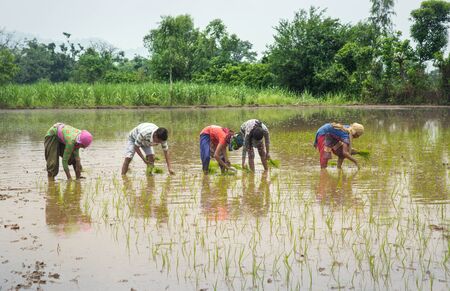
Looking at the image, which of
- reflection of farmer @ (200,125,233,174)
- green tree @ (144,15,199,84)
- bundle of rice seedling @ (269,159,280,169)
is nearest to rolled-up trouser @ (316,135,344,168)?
bundle of rice seedling @ (269,159,280,169)

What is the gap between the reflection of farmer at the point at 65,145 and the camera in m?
9.63

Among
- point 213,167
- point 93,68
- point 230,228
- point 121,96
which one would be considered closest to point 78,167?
point 213,167

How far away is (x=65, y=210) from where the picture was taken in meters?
7.69

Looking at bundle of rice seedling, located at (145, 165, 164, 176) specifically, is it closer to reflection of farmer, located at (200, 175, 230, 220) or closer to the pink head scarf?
reflection of farmer, located at (200, 175, 230, 220)

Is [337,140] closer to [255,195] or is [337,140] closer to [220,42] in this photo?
[255,195]

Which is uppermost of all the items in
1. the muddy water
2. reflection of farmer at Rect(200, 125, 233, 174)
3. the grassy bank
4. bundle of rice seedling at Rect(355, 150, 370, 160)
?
the grassy bank

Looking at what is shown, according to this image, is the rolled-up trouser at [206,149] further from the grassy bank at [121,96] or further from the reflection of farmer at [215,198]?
the grassy bank at [121,96]

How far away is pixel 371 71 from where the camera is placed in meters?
39.3

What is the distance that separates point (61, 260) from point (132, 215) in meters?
1.79

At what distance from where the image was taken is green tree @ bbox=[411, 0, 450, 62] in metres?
39.3

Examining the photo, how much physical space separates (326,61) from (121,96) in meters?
14.7

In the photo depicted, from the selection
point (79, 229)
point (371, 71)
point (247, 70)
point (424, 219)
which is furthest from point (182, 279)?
point (247, 70)

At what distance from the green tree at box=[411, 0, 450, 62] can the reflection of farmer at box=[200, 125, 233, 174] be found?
31.9m

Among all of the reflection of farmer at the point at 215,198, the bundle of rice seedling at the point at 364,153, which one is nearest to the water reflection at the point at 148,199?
the reflection of farmer at the point at 215,198
